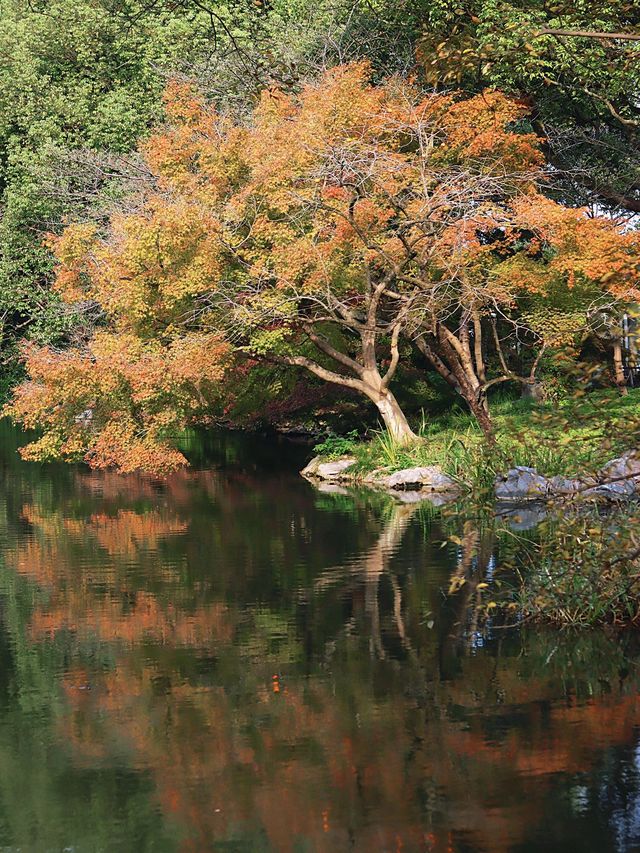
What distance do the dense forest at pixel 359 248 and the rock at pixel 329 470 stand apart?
1117 millimetres

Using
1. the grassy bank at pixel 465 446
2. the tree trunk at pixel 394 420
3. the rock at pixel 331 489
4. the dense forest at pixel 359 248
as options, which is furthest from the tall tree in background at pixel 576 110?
the rock at pixel 331 489

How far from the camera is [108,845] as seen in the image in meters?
6.39

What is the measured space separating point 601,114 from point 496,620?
728 inches

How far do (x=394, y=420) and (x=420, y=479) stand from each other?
229cm

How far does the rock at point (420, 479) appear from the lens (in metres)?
21.0

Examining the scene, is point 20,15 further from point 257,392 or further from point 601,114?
point 601,114

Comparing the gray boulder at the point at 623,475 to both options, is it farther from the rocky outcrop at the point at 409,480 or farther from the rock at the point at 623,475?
the rocky outcrop at the point at 409,480

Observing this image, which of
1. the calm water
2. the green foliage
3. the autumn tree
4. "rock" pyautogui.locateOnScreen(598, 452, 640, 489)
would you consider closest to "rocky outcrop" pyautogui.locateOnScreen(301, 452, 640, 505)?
the green foliage

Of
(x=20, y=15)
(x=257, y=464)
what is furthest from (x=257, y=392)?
(x=20, y=15)

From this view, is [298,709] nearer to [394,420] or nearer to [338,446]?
[394,420]

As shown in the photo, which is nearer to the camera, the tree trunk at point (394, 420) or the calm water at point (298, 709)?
the calm water at point (298, 709)

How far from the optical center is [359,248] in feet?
74.1

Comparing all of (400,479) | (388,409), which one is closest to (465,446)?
(400,479)

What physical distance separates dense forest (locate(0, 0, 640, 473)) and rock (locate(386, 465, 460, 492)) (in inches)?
52.9
